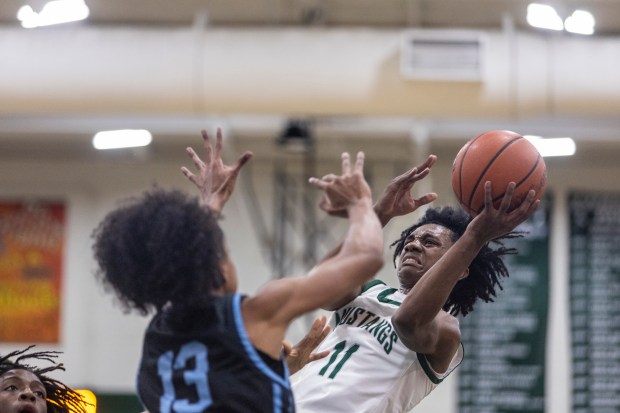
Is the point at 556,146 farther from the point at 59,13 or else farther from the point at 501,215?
the point at 501,215

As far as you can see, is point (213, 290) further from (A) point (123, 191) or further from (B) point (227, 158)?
(A) point (123, 191)

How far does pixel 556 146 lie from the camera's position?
10.1 m

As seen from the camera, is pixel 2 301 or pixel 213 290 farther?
pixel 2 301

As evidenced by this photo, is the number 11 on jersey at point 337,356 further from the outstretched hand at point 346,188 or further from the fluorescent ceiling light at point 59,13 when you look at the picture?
the fluorescent ceiling light at point 59,13

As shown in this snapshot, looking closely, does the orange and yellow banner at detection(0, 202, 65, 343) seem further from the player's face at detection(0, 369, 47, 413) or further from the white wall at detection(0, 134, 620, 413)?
the player's face at detection(0, 369, 47, 413)

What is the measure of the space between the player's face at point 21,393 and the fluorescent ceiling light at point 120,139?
5.72 metres

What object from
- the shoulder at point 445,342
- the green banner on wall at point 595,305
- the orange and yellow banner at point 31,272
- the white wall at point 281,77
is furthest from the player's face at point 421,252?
the orange and yellow banner at point 31,272

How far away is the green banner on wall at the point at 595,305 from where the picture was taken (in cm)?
1068

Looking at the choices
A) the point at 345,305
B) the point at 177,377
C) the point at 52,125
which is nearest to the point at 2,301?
the point at 52,125

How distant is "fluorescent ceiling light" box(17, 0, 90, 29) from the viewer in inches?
349

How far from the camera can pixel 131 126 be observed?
9.89 m

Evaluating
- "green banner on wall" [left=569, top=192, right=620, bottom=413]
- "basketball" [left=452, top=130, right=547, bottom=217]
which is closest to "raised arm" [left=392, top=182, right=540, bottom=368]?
"basketball" [left=452, top=130, right=547, bottom=217]

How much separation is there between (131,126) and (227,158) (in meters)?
0.92

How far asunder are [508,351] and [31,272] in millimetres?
4556
